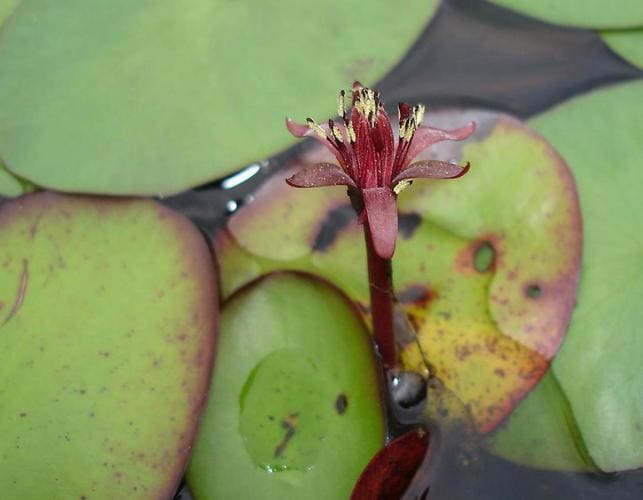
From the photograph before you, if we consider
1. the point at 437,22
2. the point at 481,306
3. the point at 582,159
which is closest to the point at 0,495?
the point at 481,306

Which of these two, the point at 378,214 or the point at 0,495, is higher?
the point at 378,214

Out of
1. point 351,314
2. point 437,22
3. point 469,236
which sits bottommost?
point 351,314

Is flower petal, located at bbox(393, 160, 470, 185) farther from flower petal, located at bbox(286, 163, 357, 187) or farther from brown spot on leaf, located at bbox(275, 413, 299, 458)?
brown spot on leaf, located at bbox(275, 413, 299, 458)

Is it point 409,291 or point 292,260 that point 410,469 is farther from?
point 292,260

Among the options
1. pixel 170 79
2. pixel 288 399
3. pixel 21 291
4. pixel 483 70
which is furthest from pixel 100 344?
pixel 483 70

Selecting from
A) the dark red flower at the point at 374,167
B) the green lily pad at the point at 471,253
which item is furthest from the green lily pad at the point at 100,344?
the dark red flower at the point at 374,167

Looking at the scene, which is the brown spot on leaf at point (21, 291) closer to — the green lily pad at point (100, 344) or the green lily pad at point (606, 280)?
the green lily pad at point (100, 344)
